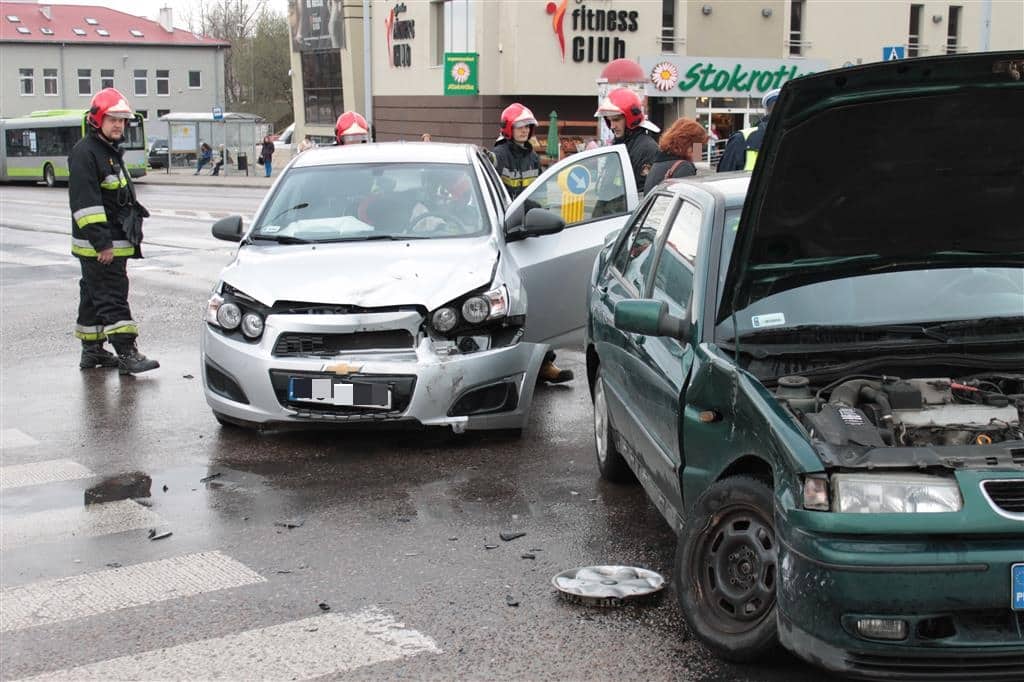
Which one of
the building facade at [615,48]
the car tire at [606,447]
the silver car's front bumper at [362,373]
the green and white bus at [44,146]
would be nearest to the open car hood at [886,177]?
the car tire at [606,447]

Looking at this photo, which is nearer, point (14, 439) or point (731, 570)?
point (731, 570)

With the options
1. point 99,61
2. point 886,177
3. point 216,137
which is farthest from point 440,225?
point 99,61

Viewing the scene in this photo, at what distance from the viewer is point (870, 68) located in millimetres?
4281

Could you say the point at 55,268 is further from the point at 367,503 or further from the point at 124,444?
the point at 367,503

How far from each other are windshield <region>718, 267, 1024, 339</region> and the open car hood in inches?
1.7

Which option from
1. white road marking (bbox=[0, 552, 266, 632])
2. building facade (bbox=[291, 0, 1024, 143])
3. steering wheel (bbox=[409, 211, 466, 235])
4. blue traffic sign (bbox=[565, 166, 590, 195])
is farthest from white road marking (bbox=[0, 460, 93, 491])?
building facade (bbox=[291, 0, 1024, 143])

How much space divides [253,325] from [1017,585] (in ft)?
15.7

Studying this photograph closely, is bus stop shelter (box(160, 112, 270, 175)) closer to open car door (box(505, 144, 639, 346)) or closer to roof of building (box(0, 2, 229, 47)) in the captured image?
roof of building (box(0, 2, 229, 47))

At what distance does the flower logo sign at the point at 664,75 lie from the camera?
43.0 meters

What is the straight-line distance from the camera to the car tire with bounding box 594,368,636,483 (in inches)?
260

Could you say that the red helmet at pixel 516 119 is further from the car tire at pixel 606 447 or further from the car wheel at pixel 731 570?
the car wheel at pixel 731 570

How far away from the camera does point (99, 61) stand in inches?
3711

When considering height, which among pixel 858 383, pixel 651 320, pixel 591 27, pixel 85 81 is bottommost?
pixel 858 383

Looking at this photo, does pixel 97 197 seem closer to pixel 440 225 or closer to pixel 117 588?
pixel 440 225
